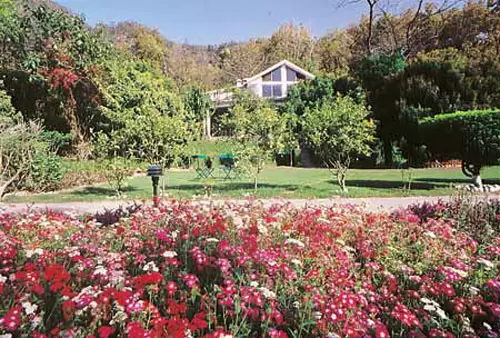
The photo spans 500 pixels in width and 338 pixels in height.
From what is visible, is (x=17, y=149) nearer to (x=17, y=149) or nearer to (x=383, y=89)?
(x=17, y=149)

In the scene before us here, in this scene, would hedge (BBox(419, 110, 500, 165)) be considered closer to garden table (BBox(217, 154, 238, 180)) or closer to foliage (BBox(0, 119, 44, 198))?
garden table (BBox(217, 154, 238, 180))

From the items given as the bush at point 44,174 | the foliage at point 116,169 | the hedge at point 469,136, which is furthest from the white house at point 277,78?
the foliage at point 116,169

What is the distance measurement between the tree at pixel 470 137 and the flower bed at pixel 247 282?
253 inches

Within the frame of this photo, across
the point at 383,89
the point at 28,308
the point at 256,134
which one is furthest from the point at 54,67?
the point at 28,308

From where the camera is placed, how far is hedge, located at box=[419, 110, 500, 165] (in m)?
9.37

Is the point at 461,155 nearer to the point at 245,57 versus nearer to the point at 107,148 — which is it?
the point at 107,148

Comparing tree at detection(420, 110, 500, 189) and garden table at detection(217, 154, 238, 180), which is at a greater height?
tree at detection(420, 110, 500, 189)

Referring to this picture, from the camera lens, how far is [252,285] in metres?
2.32

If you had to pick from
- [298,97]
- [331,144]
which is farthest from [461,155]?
[298,97]

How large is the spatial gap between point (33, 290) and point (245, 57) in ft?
135

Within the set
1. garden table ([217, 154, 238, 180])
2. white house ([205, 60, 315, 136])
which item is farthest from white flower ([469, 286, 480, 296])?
white house ([205, 60, 315, 136])

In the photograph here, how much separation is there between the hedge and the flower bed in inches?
253

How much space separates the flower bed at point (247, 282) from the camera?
1.98 meters

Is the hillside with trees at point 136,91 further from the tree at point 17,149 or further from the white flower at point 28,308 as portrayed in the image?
the white flower at point 28,308
